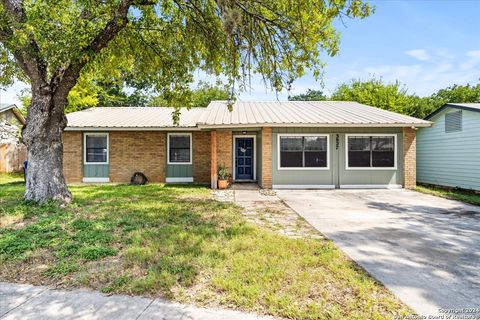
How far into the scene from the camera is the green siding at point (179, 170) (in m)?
13.6

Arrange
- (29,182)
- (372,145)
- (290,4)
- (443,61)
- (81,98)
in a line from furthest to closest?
(443,61) → (81,98) → (372,145) → (29,182) → (290,4)

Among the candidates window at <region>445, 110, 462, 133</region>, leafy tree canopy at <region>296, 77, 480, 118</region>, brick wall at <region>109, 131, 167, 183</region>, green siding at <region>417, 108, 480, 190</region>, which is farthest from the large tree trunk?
leafy tree canopy at <region>296, 77, 480, 118</region>

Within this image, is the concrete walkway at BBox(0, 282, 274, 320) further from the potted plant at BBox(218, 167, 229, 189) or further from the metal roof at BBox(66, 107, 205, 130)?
the metal roof at BBox(66, 107, 205, 130)

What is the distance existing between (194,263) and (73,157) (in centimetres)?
1197

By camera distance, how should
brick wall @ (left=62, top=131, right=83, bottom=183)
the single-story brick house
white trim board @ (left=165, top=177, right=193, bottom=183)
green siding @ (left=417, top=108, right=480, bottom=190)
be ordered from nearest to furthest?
green siding @ (left=417, top=108, right=480, bottom=190) → the single-story brick house → brick wall @ (left=62, top=131, right=83, bottom=183) → white trim board @ (left=165, top=177, right=193, bottom=183)

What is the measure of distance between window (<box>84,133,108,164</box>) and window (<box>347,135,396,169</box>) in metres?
10.9

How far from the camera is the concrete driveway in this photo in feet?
10.5

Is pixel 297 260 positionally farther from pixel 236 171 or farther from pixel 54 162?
pixel 236 171

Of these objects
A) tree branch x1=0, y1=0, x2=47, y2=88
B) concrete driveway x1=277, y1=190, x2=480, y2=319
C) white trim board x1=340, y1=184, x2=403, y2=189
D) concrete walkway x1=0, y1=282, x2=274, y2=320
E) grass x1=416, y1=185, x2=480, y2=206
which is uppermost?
tree branch x1=0, y1=0, x2=47, y2=88

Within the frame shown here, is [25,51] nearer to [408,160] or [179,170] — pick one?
[179,170]

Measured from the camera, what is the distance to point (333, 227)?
19.3ft

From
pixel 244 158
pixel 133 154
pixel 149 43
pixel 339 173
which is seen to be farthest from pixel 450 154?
pixel 133 154

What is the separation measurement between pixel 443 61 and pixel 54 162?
30.8m

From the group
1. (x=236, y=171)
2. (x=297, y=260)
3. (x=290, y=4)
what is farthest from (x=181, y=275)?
(x=236, y=171)
